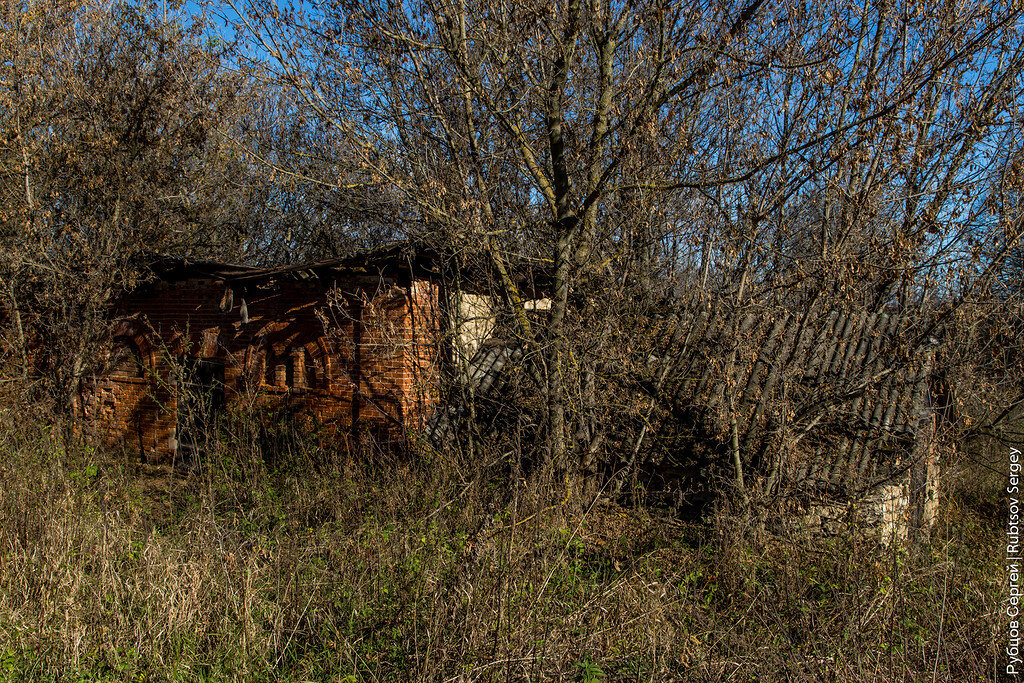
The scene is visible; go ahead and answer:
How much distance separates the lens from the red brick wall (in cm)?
812

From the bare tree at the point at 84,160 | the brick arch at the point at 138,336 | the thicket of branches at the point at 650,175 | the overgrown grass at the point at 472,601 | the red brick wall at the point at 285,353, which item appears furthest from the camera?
the brick arch at the point at 138,336

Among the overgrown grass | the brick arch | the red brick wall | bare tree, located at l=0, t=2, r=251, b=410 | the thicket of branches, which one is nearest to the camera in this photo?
the overgrown grass

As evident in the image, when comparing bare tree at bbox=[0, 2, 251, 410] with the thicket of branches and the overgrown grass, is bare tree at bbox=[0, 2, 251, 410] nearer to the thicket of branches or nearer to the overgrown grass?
→ the thicket of branches

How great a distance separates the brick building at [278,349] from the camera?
8.02 metres

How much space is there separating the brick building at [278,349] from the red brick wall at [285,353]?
0.7 inches

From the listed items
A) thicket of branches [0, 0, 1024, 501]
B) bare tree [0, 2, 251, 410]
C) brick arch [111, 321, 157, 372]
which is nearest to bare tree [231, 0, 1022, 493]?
thicket of branches [0, 0, 1024, 501]

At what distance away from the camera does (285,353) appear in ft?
30.4

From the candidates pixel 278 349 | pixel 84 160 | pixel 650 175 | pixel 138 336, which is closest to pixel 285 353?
pixel 278 349

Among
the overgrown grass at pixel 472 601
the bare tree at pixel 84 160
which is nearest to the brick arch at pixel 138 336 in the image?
the bare tree at pixel 84 160

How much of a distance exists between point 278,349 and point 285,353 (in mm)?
127

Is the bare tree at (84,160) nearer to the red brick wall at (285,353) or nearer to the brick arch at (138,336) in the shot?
the brick arch at (138,336)

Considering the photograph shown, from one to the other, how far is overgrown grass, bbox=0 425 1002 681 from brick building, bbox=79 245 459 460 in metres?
2.56

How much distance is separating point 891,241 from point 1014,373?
66.6 inches

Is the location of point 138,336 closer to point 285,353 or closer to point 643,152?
point 285,353
